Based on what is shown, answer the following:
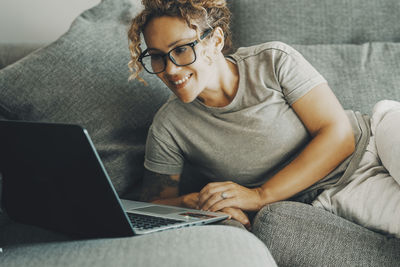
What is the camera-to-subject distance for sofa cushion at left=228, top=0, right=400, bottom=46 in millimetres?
1408

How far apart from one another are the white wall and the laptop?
3.51ft

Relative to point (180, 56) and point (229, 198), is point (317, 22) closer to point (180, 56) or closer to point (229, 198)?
point (180, 56)

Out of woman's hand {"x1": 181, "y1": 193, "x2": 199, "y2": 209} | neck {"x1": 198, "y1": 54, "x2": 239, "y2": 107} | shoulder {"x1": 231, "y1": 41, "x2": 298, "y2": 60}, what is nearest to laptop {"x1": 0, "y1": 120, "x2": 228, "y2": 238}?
woman's hand {"x1": 181, "y1": 193, "x2": 199, "y2": 209}

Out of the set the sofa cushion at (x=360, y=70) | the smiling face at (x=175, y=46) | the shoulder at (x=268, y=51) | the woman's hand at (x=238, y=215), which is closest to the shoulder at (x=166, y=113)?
the smiling face at (x=175, y=46)

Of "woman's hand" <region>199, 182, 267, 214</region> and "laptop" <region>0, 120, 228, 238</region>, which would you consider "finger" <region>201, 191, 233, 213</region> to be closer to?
"woman's hand" <region>199, 182, 267, 214</region>

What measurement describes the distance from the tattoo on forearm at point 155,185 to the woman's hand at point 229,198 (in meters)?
0.20

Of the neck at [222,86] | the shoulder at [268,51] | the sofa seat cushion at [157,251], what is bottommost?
the sofa seat cushion at [157,251]

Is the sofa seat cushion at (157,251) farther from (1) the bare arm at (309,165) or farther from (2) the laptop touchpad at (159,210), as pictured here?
(1) the bare arm at (309,165)

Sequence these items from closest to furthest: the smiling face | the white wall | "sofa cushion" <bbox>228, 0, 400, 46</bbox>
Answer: the smiling face → "sofa cushion" <bbox>228, 0, 400, 46</bbox> → the white wall

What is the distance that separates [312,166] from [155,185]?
19.6 inches

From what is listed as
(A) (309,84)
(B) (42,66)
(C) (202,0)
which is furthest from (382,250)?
(B) (42,66)

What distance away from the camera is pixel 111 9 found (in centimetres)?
145

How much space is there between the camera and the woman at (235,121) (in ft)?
3.54

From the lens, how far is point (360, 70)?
1327 millimetres
